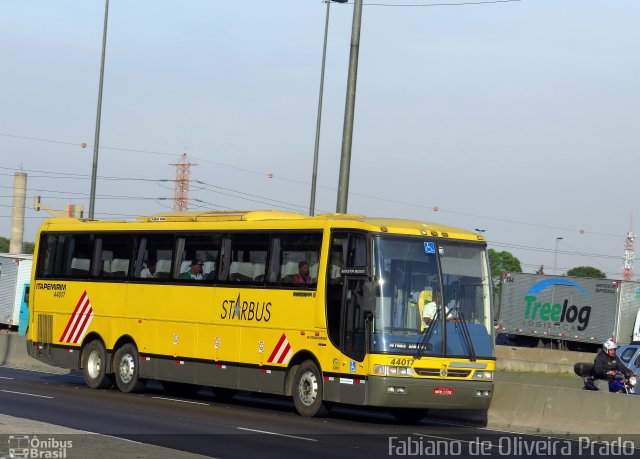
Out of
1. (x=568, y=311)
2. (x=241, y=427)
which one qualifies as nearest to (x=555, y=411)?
(x=241, y=427)

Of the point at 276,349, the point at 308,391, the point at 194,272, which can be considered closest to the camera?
the point at 308,391

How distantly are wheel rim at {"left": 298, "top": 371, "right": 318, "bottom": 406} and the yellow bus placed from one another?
0.08ft

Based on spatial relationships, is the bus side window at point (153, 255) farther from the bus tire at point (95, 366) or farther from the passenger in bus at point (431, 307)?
the passenger in bus at point (431, 307)

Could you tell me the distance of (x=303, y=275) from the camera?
20781mm

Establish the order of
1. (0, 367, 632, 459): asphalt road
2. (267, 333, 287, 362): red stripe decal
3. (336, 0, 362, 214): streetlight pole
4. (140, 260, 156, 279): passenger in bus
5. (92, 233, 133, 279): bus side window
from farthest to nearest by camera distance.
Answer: (92, 233, 133, 279): bus side window, (140, 260, 156, 279): passenger in bus, (336, 0, 362, 214): streetlight pole, (267, 333, 287, 362): red stripe decal, (0, 367, 632, 459): asphalt road

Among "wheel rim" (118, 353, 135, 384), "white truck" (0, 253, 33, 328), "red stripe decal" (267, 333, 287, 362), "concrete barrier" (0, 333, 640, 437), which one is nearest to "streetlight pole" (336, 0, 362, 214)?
"red stripe decal" (267, 333, 287, 362)

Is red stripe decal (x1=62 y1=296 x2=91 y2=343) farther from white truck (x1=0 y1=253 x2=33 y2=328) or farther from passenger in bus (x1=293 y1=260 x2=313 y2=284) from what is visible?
white truck (x1=0 y1=253 x2=33 y2=328)

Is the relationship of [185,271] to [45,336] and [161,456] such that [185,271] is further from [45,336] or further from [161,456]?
[161,456]

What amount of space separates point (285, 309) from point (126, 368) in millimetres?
5229

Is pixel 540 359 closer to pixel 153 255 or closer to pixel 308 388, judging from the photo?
pixel 153 255

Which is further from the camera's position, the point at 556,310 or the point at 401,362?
the point at 556,310

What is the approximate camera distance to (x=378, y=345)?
1900 centimetres

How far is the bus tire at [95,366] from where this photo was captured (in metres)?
25.3

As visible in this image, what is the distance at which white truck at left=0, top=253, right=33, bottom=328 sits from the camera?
52375 millimetres
